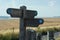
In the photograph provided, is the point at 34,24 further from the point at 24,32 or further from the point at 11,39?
the point at 11,39

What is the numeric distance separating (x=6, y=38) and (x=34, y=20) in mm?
6813

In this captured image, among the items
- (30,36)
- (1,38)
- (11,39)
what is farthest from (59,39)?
(30,36)

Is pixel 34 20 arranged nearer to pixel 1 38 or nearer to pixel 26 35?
pixel 26 35

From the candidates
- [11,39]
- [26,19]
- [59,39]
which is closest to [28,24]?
[26,19]

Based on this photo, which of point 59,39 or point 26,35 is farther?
point 59,39

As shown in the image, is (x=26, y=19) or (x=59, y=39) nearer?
(x=26, y=19)

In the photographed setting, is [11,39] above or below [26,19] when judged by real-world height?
below

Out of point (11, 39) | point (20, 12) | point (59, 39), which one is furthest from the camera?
point (11, 39)

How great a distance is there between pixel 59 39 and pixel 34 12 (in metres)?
4.79

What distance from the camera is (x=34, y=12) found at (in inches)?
205

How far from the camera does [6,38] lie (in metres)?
11.8

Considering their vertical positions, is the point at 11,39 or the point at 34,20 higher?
the point at 34,20

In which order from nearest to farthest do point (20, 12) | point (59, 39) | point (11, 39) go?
point (20, 12)
point (59, 39)
point (11, 39)

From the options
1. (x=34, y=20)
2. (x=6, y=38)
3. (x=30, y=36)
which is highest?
(x=34, y=20)
